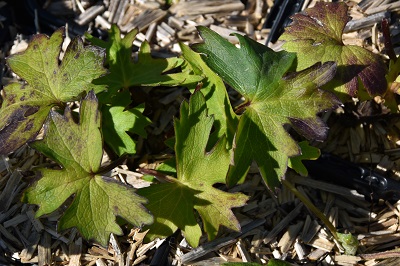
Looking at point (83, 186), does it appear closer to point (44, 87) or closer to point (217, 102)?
point (44, 87)

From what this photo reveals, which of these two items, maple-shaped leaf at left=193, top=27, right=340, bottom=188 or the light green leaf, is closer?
maple-shaped leaf at left=193, top=27, right=340, bottom=188

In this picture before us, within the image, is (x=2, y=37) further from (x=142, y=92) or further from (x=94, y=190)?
(x=94, y=190)

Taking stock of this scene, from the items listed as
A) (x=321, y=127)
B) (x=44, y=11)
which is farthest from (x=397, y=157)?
(x=44, y=11)

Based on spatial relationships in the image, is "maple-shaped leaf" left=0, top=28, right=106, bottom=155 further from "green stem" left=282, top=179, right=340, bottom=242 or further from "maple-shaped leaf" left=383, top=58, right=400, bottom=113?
"maple-shaped leaf" left=383, top=58, right=400, bottom=113

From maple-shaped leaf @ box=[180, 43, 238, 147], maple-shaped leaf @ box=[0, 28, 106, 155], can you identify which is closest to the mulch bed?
maple-shaped leaf @ box=[0, 28, 106, 155]

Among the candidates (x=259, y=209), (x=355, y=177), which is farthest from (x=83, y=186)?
(x=355, y=177)

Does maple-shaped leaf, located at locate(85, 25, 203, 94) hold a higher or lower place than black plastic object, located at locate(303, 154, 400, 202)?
higher

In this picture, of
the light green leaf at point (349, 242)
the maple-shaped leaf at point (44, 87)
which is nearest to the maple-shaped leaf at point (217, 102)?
the maple-shaped leaf at point (44, 87)
